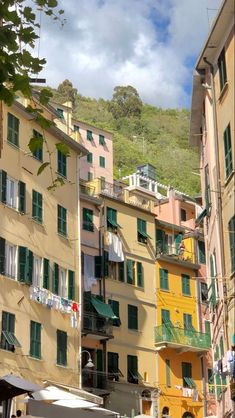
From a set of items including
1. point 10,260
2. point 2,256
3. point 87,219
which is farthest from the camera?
point 87,219

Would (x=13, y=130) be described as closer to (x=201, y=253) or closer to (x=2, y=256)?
(x=2, y=256)

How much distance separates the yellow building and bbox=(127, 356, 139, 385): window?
24.6ft

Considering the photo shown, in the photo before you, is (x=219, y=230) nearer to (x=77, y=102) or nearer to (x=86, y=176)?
(x=86, y=176)

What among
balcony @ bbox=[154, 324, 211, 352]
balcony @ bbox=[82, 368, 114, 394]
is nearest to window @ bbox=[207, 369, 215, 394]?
balcony @ bbox=[154, 324, 211, 352]

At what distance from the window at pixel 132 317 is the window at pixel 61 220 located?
9.09m

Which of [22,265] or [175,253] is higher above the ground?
[175,253]

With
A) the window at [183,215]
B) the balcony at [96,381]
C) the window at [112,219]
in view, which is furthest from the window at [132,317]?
the window at [183,215]

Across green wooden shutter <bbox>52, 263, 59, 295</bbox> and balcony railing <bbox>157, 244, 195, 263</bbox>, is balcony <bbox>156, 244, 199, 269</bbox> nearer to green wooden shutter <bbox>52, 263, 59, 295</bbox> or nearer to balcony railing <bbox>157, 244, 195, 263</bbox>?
balcony railing <bbox>157, 244, 195, 263</bbox>

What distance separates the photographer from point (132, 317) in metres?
49.0

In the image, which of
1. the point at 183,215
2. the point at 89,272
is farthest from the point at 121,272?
the point at 183,215

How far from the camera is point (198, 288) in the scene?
54.7 metres

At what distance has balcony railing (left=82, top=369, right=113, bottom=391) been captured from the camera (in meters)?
44.4

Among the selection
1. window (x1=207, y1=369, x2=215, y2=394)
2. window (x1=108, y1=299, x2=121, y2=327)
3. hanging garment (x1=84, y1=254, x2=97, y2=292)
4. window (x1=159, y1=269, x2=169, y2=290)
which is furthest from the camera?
window (x1=159, y1=269, x2=169, y2=290)

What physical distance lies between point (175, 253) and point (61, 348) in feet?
53.5
